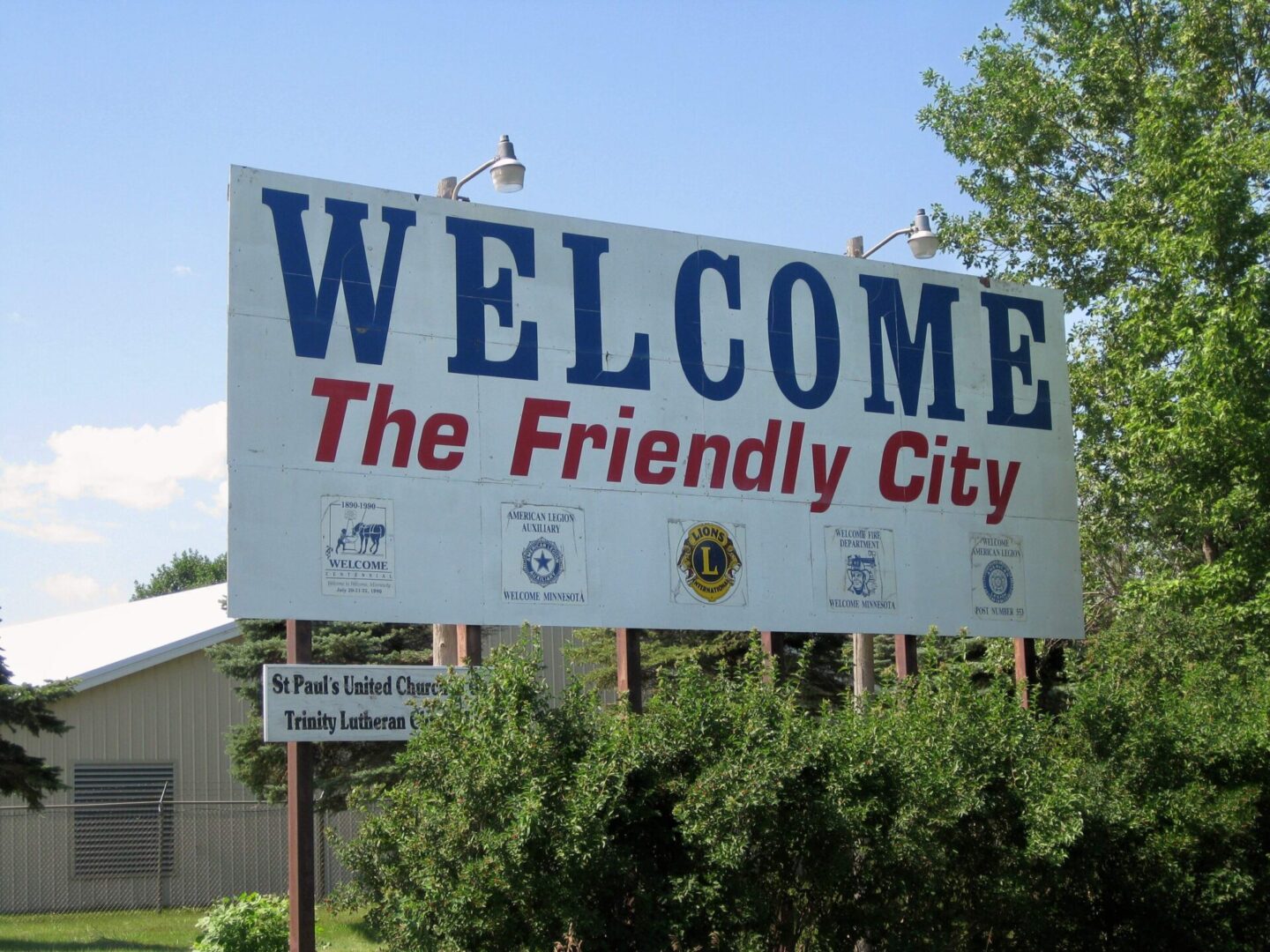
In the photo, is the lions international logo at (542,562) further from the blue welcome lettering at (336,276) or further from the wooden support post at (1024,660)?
the wooden support post at (1024,660)

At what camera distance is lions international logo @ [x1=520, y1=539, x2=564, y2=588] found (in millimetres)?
13242

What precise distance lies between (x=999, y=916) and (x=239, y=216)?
8.64m

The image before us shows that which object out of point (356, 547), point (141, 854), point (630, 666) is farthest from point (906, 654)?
point (141, 854)

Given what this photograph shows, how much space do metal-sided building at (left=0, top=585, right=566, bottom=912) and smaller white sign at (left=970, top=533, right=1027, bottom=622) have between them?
13252 mm

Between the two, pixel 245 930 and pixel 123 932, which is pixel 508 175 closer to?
pixel 245 930

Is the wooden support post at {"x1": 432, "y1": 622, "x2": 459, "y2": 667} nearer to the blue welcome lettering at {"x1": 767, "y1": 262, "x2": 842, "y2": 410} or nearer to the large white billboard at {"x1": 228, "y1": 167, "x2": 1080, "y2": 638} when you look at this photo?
the large white billboard at {"x1": 228, "y1": 167, "x2": 1080, "y2": 638}

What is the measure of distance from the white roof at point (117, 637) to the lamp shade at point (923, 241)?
42.7 feet

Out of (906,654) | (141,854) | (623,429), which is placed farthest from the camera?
(141,854)

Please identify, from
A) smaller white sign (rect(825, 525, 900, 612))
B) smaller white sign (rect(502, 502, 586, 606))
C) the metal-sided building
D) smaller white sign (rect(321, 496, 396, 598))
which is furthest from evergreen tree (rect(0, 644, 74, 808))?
smaller white sign (rect(825, 525, 900, 612))

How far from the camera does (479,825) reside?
31.3 feet

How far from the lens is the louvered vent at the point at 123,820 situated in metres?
24.3

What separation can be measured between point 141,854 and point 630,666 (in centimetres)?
1460

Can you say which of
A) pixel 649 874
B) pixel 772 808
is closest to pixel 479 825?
pixel 649 874

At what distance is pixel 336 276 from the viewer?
1284 centimetres
